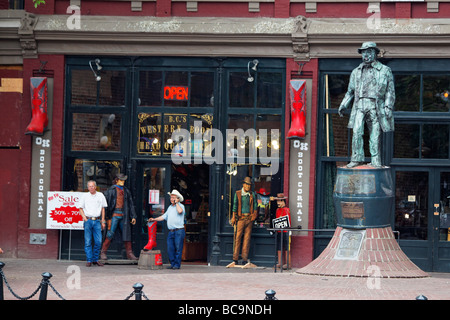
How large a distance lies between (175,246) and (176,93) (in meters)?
4.12

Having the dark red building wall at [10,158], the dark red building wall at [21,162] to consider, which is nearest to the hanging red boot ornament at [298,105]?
the dark red building wall at [21,162]

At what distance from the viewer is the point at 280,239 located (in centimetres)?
2105

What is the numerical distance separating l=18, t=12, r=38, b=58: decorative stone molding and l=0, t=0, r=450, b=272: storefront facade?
0.03 m

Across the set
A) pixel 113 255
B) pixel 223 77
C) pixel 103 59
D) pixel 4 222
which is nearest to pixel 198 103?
pixel 223 77

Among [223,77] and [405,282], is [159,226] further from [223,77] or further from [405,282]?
[405,282]

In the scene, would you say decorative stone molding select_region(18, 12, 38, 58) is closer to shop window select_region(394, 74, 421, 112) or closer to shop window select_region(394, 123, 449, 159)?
shop window select_region(394, 74, 421, 112)

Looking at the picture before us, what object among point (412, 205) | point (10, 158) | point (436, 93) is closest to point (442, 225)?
point (412, 205)

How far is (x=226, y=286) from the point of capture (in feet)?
49.0

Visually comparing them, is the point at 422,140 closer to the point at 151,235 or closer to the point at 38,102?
the point at 151,235

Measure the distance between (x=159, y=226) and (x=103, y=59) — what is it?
4.45 m

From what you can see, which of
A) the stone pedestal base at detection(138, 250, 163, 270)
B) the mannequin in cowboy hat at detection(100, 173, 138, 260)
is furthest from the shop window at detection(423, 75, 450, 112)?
the mannequin in cowboy hat at detection(100, 173, 138, 260)

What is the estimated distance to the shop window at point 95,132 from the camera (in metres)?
21.7

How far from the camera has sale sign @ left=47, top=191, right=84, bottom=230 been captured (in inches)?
830

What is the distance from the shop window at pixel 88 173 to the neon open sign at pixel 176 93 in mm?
2123
